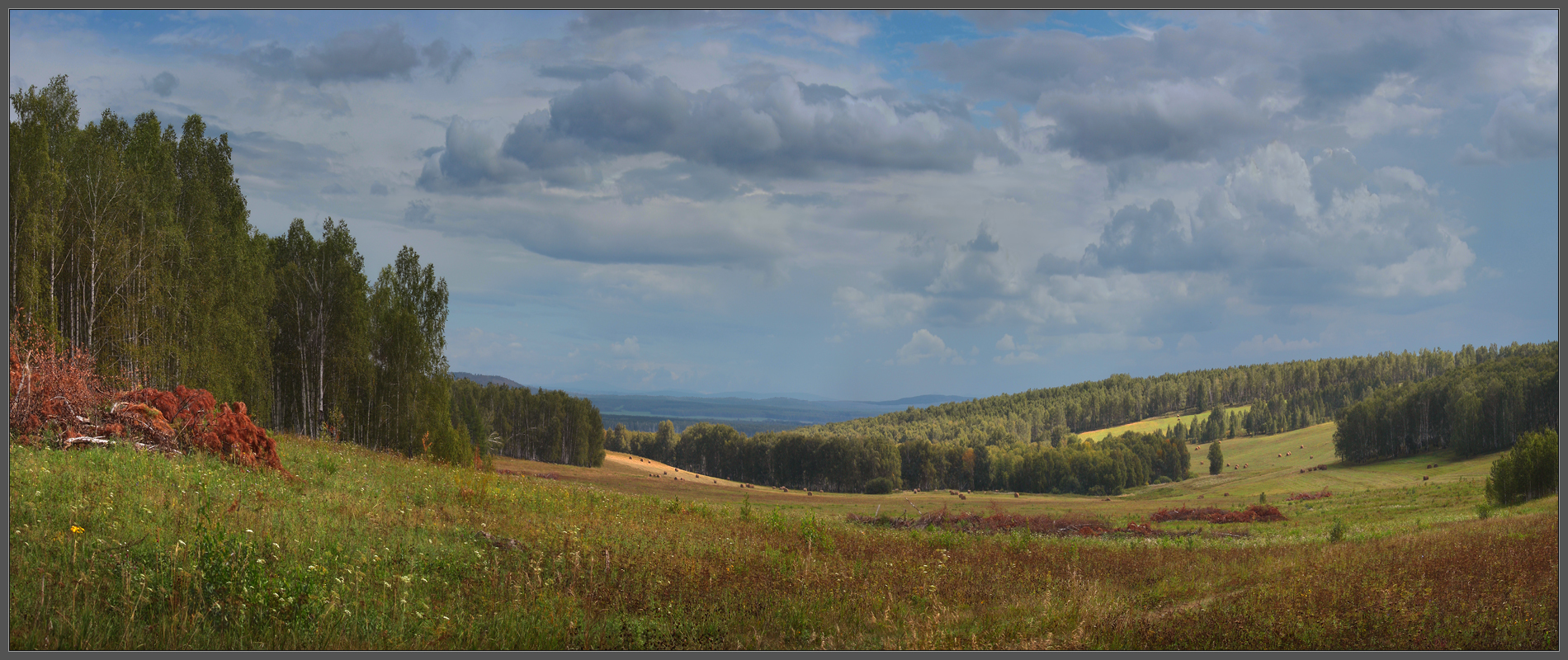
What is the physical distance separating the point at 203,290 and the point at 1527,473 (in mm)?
59160

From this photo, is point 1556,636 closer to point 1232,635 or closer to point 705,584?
point 1232,635

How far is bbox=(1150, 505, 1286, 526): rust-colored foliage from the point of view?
151ft

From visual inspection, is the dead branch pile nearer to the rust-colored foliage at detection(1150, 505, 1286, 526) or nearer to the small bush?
the rust-colored foliage at detection(1150, 505, 1286, 526)

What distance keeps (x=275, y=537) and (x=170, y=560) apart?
1668 millimetres

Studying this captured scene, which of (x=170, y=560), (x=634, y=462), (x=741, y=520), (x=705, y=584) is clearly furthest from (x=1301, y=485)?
(x=170, y=560)

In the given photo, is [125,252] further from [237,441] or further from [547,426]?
[547,426]

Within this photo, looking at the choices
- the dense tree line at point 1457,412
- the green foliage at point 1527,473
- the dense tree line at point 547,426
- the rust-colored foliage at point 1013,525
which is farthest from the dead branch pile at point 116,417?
the dense tree line at point 1457,412

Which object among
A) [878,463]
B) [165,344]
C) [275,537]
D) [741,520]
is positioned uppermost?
[165,344]

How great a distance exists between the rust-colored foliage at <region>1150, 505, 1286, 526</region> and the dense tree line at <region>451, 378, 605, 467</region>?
233ft

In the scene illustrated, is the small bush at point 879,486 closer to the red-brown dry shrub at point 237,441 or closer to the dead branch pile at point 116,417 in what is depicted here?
the red-brown dry shrub at point 237,441

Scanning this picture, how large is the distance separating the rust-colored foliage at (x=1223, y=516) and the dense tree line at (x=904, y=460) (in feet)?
210

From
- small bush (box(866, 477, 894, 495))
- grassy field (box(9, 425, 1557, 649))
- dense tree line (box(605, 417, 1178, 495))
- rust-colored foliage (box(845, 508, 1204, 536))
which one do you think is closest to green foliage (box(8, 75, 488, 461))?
grassy field (box(9, 425, 1557, 649))

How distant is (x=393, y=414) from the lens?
162 ft

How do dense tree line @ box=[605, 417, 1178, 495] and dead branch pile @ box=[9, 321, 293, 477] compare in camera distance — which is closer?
dead branch pile @ box=[9, 321, 293, 477]
